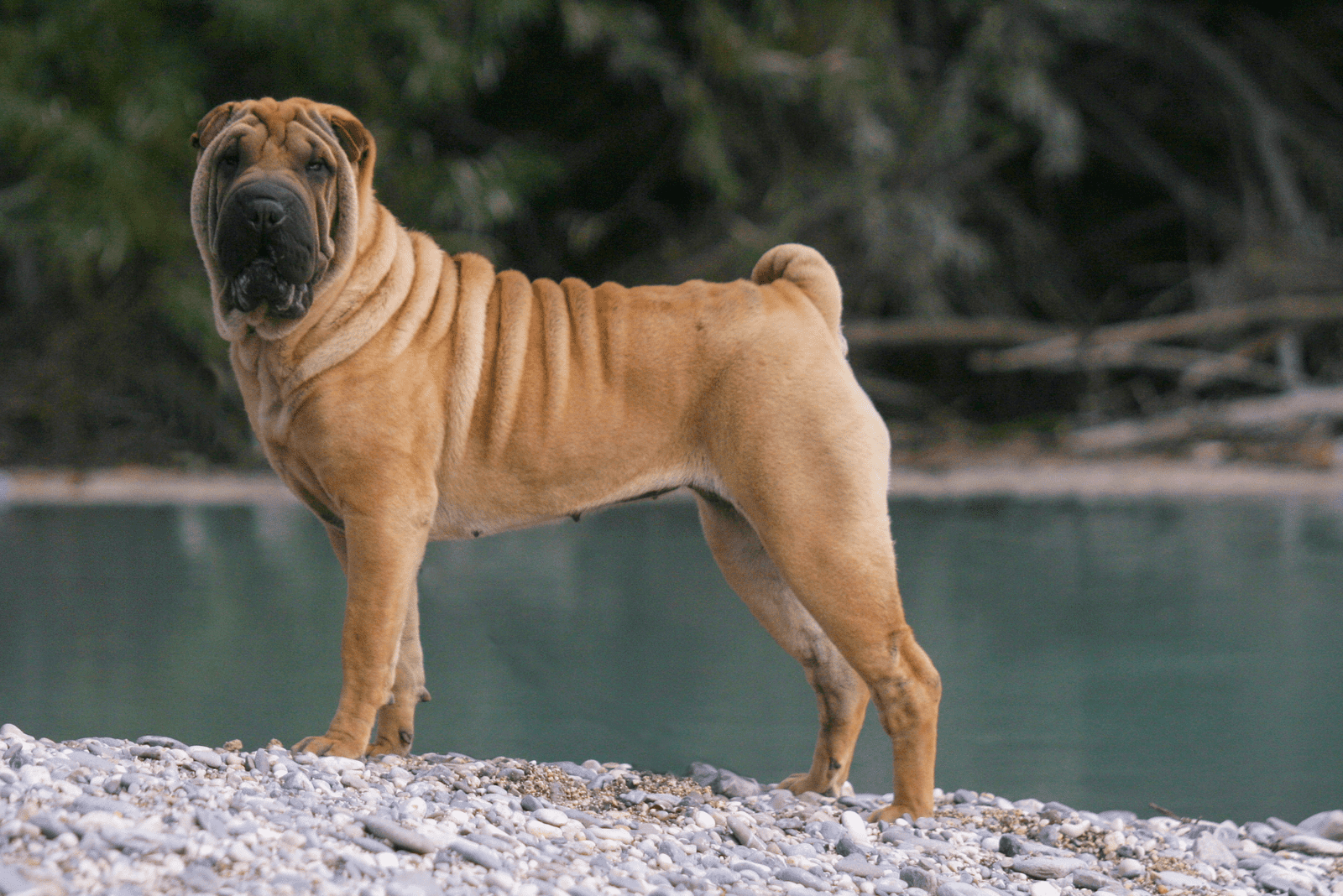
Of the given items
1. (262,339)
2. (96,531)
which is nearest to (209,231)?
(262,339)

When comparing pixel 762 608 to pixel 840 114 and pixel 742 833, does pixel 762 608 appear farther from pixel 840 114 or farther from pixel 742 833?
pixel 840 114

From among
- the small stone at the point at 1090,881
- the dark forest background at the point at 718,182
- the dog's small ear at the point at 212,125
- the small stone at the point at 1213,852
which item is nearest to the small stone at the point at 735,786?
the small stone at the point at 1090,881

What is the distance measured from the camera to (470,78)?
35.0ft

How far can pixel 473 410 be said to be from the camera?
3287mm

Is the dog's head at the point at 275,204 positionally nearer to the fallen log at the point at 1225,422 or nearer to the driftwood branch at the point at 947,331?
the driftwood branch at the point at 947,331

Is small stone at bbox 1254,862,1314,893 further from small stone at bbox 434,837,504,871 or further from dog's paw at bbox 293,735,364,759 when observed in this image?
dog's paw at bbox 293,735,364,759

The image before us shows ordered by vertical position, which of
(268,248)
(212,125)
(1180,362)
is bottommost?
(268,248)

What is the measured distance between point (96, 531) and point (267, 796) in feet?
18.0

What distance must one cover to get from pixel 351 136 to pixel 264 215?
1.19ft

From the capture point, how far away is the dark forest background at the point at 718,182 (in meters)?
10.1

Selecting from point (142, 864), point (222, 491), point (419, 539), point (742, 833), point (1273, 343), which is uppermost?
A: point (1273, 343)

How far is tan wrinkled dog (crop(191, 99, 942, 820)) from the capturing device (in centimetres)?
308

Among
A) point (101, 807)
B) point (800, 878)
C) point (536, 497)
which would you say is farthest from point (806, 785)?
point (101, 807)

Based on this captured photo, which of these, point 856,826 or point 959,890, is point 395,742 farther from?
point 959,890
